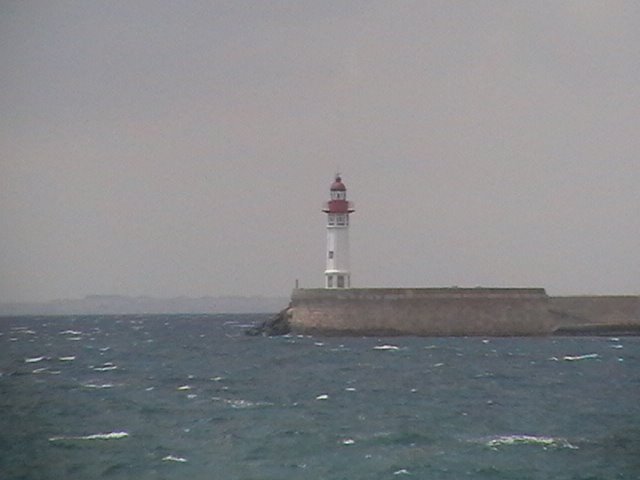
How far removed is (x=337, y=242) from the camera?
64.7m

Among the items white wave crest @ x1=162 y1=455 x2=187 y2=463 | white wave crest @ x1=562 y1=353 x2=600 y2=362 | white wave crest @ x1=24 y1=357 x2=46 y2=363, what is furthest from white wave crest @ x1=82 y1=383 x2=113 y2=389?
white wave crest @ x1=562 y1=353 x2=600 y2=362

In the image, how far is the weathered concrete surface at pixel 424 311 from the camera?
192 feet

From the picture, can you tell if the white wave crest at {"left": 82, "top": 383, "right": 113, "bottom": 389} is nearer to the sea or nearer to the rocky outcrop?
the sea

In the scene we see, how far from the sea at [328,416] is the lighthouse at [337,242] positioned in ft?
42.4

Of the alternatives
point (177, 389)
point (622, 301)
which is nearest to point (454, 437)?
point (177, 389)

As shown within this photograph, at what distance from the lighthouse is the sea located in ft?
42.4

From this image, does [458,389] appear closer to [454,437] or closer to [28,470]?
[454,437]

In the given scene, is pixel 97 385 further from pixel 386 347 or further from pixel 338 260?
pixel 338 260

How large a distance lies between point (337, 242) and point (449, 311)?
867 centimetres

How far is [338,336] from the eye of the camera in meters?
60.2

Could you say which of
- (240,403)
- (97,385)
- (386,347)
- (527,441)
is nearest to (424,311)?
(386,347)

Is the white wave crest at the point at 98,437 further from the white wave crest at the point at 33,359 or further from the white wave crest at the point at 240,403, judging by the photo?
the white wave crest at the point at 33,359

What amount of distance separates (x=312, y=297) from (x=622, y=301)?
16241 mm

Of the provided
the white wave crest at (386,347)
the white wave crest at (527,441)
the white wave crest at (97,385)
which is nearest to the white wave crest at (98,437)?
the white wave crest at (527,441)
